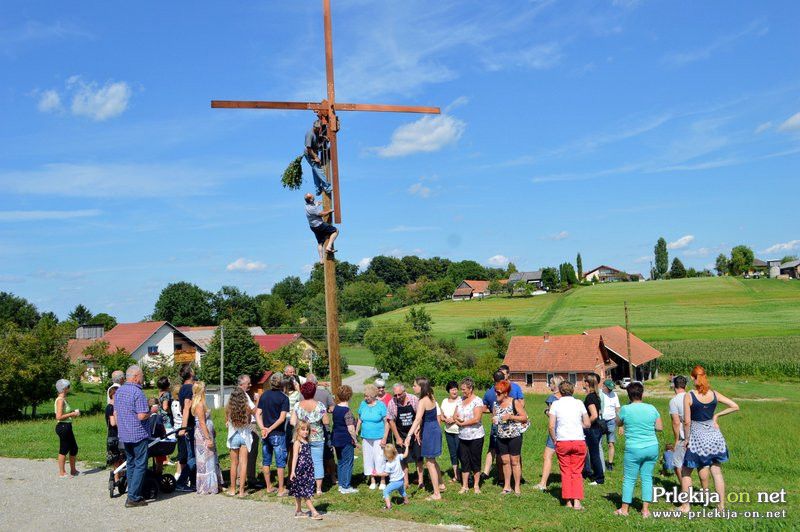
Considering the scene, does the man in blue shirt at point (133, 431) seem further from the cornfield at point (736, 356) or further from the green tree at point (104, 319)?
the green tree at point (104, 319)

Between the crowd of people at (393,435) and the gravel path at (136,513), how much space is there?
34 centimetres

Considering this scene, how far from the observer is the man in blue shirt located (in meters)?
9.34

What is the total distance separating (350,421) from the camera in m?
10.1

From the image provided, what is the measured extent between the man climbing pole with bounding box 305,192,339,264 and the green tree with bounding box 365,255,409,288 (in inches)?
5828

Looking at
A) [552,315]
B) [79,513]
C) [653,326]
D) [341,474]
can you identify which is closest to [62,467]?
[79,513]

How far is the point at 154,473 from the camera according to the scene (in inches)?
393

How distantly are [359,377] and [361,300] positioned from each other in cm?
4635

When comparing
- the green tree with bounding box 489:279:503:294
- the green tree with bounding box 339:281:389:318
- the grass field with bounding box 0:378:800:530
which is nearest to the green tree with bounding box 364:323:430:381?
the grass field with bounding box 0:378:800:530

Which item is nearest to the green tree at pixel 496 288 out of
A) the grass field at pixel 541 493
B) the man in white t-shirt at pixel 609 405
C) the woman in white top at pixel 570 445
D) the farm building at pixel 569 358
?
the farm building at pixel 569 358

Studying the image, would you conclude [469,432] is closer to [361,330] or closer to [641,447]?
[641,447]

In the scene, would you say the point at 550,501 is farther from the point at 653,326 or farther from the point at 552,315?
the point at 552,315

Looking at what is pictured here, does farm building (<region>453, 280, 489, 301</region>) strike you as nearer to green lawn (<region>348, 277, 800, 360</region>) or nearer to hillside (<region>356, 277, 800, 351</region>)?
green lawn (<region>348, 277, 800, 360</region>)

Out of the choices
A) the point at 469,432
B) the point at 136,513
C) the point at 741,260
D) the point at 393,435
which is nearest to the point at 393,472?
the point at 393,435

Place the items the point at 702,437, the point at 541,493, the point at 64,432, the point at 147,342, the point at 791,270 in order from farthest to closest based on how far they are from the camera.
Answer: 1. the point at 791,270
2. the point at 147,342
3. the point at 64,432
4. the point at 541,493
5. the point at 702,437
